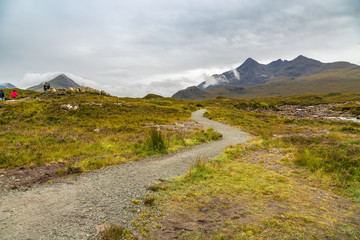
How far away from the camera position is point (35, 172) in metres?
9.08

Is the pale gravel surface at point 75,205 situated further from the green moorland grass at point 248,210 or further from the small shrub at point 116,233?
the green moorland grass at point 248,210

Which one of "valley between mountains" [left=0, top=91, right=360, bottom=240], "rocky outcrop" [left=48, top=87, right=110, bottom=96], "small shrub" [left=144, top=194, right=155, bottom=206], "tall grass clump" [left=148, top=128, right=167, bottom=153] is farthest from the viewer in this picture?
"rocky outcrop" [left=48, top=87, right=110, bottom=96]

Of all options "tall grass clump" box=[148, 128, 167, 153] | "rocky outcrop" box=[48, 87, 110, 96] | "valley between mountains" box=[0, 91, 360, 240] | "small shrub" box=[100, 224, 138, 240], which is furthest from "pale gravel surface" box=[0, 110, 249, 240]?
"rocky outcrop" box=[48, 87, 110, 96]

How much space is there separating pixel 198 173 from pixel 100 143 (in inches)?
374

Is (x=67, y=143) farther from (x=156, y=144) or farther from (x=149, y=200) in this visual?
(x=149, y=200)

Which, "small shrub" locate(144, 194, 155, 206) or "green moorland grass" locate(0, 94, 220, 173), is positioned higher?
"green moorland grass" locate(0, 94, 220, 173)

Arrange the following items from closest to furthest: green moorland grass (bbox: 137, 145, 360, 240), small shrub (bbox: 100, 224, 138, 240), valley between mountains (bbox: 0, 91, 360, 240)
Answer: small shrub (bbox: 100, 224, 138, 240) < green moorland grass (bbox: 137, 145, 360, 240) < valley between mountains (bbox: 0, 91, 360, 240)

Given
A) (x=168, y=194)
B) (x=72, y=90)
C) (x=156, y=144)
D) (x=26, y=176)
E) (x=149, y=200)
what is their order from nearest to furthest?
(x=149, y=200) → (x=168, y=194) → (x=26, y=176) → (x=156, y=144) → (x=72, y=90)

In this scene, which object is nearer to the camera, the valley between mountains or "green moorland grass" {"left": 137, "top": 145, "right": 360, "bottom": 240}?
"green moorland grass" {"left": 137, "top": 145, "right": 360, "bottom": 240}

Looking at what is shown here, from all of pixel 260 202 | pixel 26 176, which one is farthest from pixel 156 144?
pixel 260 202

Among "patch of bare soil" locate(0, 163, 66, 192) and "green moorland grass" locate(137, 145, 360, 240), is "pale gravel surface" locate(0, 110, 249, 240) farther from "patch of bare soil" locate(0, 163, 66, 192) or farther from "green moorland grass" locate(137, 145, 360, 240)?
"green moorland grass" locate(137, 145, 360, 240)

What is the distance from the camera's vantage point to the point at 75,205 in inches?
241

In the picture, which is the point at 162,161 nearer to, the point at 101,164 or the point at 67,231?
the point at 101,164

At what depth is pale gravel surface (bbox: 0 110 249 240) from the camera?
15.9 feet
